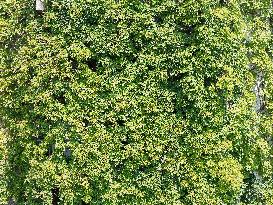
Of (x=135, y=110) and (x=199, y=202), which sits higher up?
(x=135, y=110)

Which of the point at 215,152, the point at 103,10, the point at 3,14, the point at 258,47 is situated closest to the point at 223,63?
the point at 258,47

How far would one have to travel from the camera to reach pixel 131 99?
9859 millimetres

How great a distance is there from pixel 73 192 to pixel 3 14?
5.11 metres

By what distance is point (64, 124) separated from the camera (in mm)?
9945

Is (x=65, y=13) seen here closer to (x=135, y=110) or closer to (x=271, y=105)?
(x=135, y=110)

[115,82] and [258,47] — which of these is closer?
[115,82]

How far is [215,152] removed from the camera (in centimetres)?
994

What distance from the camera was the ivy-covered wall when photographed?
31.8ft

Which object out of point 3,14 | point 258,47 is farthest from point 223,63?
point 3,14

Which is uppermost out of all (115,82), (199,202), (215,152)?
(115,82)

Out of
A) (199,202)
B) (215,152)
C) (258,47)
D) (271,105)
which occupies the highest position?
(258,47)

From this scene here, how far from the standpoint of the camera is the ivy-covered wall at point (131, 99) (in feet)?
31.8

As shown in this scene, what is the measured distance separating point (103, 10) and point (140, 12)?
3.04 feet

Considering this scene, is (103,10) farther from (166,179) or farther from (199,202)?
(199,202)
